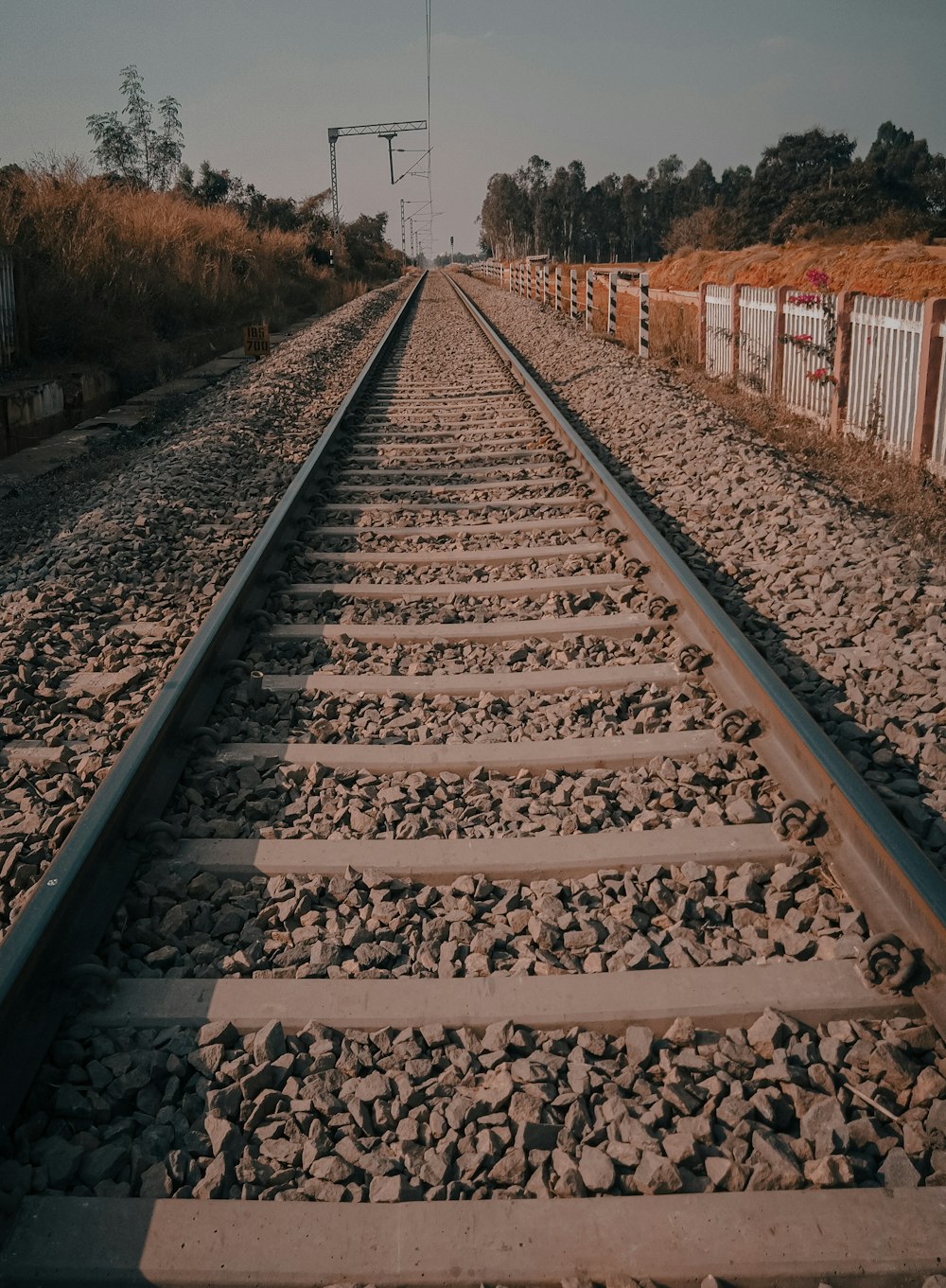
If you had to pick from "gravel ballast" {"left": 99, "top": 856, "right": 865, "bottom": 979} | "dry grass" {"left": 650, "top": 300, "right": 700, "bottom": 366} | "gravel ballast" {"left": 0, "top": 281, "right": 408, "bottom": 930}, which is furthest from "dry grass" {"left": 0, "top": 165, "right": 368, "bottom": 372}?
"gravel ballast" {"left": 99, "top": 856, "right": 865, "bottom": 979}

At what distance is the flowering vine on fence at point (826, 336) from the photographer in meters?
8.91

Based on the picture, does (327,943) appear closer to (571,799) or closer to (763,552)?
(571,799)

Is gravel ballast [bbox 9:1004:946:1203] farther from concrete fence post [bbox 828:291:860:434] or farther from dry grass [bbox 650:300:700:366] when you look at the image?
dry grass [bbox 650:300:700:366]

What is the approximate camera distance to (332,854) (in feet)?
9.46

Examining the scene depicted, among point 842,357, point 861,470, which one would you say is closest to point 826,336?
point 842,357

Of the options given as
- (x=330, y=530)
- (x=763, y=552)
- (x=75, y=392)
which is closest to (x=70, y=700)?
(x=330, y=530)

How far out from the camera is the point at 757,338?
11195 millimetres

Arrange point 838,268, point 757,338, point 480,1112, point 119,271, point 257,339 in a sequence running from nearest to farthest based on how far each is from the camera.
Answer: point 480,1112 < point 757,338 < point 119,271 < point 257,339 < point 838,268

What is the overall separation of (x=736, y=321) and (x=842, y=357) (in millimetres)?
3283

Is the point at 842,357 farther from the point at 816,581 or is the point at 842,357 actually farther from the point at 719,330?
the point at 816,581

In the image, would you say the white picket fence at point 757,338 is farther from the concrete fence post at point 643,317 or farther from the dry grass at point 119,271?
the dry grass at point 119,271

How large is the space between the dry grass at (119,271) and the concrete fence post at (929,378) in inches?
391

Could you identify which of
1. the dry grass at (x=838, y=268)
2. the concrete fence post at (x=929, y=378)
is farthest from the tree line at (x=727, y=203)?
the concrete fence post at (x=929, y=378)

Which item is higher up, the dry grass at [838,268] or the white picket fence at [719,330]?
the dry grass at [838,268]
